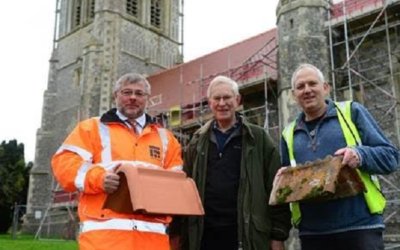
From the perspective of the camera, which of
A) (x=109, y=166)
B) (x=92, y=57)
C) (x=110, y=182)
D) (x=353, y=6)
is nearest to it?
(x=110, y=182)

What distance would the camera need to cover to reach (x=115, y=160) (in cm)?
327

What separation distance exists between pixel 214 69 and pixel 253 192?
17707mm

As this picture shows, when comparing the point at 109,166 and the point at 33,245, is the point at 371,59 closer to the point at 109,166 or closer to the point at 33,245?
the point at 33,245

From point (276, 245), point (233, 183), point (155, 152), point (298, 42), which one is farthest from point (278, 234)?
point (298, 42)

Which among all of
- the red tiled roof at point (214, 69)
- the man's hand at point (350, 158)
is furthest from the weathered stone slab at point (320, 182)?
the red tiled roof at point (214, 69)

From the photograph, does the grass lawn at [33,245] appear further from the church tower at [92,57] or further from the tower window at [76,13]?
the tower window at [76,13]

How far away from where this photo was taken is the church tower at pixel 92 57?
27.6 metres

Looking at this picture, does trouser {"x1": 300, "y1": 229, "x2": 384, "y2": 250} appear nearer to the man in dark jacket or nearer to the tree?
the man in dark jacket

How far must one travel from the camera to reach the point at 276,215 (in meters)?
3.52

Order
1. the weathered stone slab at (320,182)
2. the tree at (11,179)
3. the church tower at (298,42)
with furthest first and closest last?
1. the tree at (11,179)
2. the church tower at (298,42)
3. the weathered stone slab at (320,182)

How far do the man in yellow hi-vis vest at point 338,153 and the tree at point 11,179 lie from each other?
31173 millimetres

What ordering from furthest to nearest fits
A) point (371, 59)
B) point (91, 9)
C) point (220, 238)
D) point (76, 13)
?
point (76, 13) < point (91, 9) < point (371, 59) < point (220, 238)

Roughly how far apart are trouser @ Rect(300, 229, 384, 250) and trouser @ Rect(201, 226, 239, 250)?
0.59 metres

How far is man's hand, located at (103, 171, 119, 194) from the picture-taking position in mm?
2975
